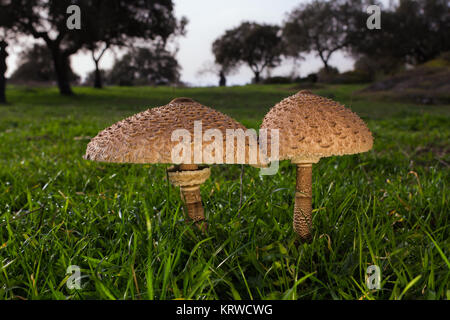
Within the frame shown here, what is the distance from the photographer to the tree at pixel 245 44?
5278cm

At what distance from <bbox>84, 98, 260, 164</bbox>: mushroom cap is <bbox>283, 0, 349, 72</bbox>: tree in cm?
3716

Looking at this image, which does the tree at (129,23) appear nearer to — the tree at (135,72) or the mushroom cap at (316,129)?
the tree at (135,72)

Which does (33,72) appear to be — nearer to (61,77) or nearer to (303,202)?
(61,77)

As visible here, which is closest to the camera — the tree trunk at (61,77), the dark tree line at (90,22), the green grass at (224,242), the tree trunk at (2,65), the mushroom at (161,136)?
the mushroom at (161,136)

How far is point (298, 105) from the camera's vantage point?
6.49 feet

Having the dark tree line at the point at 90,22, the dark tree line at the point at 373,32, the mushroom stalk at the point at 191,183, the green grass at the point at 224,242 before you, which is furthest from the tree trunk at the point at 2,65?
the dark tree line at the point at 373,32

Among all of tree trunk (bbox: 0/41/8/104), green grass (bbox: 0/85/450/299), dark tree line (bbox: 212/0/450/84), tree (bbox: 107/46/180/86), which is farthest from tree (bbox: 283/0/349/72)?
green grass (bbox: 0/85/450/299)

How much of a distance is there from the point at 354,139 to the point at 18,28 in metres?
29.0

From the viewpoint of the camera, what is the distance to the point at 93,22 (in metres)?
22.8

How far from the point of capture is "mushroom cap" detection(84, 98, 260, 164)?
1680mm

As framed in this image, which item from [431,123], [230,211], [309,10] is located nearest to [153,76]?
[309,10]

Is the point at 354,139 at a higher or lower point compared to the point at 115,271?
higher

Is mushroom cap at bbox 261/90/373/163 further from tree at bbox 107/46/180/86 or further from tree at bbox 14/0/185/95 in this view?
tree at bbox 107/46/180/86
